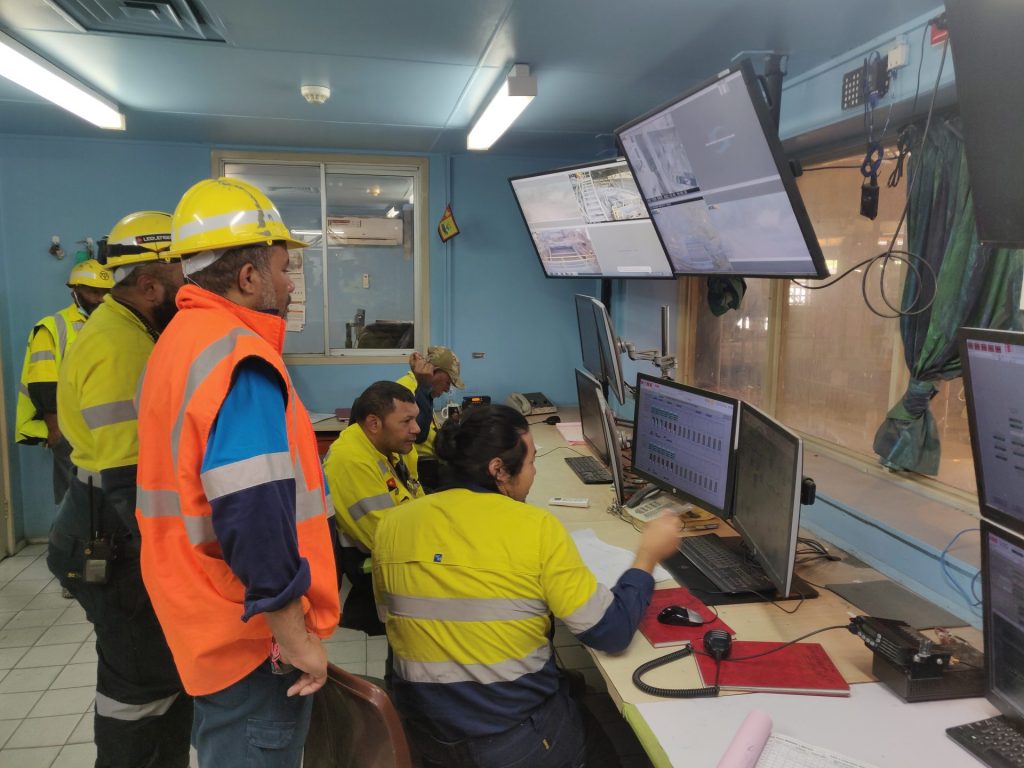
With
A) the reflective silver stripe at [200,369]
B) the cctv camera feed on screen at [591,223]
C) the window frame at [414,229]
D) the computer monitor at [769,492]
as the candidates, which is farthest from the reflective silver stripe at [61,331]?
the computer monitor at [769,492]

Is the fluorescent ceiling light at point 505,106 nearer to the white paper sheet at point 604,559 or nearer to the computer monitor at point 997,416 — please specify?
the white paper sheet at point 604,559

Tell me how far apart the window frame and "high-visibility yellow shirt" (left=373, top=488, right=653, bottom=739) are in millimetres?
3203

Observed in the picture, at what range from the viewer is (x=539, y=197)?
12.4 feet

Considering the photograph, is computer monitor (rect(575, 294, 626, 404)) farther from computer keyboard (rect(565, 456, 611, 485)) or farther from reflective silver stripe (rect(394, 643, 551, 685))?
reflective silver stripe (rect(394, 643, 551, 685))

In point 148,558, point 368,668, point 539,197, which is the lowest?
point 368,668

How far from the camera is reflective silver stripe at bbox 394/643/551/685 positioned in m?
1.50

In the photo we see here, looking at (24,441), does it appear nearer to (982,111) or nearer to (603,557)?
(603,557)

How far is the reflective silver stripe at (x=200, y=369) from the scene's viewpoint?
126 cm

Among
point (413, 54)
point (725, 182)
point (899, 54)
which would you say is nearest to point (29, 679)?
point (413, 54)

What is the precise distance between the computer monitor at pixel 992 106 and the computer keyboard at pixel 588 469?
182 cm

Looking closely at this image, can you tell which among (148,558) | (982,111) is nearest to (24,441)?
(148,558)

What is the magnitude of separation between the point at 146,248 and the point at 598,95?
207cm

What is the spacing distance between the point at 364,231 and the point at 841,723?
409 centimetres

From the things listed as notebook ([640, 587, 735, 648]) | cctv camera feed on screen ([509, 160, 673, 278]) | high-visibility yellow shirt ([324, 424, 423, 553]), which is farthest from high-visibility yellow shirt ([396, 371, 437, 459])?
notebook ([640, 587, 735, 648])
